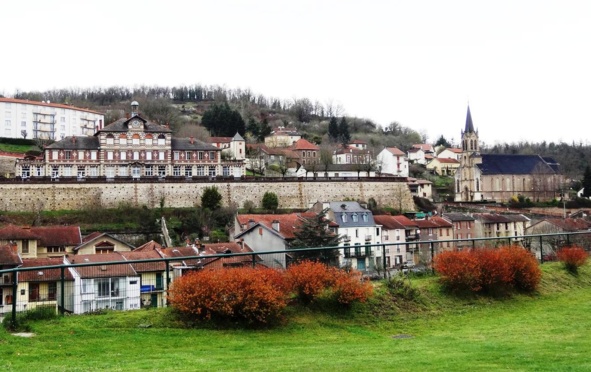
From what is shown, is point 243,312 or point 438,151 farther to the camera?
point 438,151

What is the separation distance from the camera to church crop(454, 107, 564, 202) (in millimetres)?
84500

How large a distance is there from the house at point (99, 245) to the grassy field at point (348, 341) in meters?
28.7

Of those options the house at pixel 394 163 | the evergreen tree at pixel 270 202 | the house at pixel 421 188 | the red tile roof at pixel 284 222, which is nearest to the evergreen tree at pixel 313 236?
the red tile roof at pixel 284 222

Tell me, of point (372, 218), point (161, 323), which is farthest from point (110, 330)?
point (372, 218)

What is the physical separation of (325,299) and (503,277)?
4.94 m

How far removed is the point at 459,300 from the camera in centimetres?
1449

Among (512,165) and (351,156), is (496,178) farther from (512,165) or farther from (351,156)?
(351,156)

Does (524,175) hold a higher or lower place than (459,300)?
higher

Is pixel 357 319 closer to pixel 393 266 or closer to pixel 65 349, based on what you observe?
pixel 393 266

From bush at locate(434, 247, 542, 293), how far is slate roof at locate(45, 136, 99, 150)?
53.7 metres

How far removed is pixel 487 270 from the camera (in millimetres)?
14898

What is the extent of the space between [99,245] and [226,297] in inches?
1203

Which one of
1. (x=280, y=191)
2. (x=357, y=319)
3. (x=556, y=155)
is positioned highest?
(x=556, y=155)

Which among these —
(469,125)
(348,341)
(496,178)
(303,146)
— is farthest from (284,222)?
(303,146)
